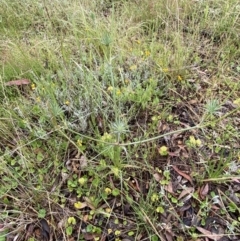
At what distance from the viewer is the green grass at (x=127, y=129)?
134 cm

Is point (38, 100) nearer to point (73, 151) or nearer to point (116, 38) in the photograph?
point (73, 151)

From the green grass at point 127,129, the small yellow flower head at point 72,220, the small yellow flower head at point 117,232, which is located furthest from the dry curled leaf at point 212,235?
the small yellow flower head at point 72,220

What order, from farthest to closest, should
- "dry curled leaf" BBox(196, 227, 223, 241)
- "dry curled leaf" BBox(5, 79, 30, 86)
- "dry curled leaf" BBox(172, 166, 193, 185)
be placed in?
1. "dry curled leaf" BBox(5, 79, 30, 86)
2. "dry curled leaf" BBox(172, 166, 193, 185)
3. "dry curled leaf" BBox(196, 227, 223, 241)

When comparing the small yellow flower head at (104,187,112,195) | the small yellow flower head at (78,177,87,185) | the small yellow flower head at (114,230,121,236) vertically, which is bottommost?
the small yellow flower head at (114,230,121,236)

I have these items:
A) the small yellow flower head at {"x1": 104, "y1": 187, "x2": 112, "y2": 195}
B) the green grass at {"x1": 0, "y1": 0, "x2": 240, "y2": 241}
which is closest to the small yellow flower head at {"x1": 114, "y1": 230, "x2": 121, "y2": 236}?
the green grass at {"x1": 0, "y1": 0, "x2": 240, "y2": 241}

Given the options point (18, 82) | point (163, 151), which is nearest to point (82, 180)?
point (163, 151)

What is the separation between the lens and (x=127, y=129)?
5.09 ft

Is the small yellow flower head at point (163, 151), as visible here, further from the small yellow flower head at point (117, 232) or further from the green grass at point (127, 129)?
the small yellow flower head at point (117, 232)

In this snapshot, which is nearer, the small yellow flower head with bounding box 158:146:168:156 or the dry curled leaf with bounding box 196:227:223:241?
the dry curled leaf with bounding box 196:227:223:241

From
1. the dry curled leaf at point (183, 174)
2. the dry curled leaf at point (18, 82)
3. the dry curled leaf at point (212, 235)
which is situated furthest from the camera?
the dry curled leaf at point (18, 82)

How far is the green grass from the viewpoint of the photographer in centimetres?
134

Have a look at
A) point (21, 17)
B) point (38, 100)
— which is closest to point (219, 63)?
point (38, 100)

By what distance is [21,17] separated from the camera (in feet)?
7.81

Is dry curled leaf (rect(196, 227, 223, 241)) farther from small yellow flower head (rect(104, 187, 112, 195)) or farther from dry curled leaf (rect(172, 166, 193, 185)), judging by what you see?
small yellow flower head (rect(104, 187, 112, 195))
